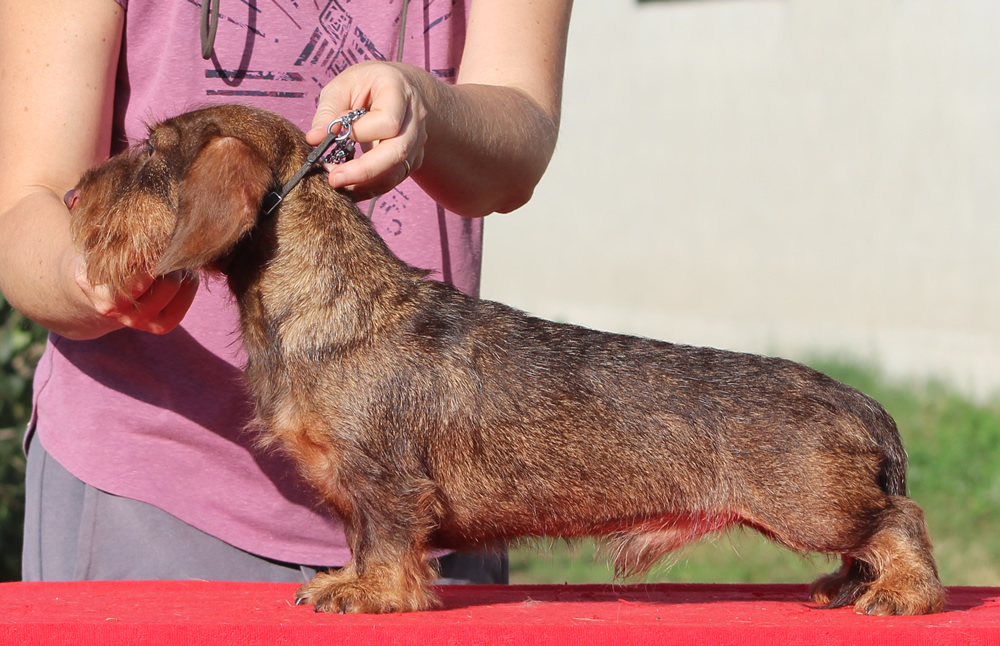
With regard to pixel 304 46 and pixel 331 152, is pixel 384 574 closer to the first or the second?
pixel 331 152

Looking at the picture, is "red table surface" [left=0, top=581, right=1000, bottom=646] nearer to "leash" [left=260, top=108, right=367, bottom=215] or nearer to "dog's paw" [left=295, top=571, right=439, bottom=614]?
"dog's paw" [left=295, top=571, right=439, bottom=614]

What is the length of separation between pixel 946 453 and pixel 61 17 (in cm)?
897

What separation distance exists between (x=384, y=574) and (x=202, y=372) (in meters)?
1.16

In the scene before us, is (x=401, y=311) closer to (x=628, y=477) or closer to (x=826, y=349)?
(x=628, y=477)

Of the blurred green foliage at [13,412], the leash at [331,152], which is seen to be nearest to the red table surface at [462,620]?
the leash at [331,152]

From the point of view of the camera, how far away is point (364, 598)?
2.94 metres

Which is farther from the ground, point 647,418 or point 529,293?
point 647,418

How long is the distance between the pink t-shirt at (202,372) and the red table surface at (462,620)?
1.37 ft

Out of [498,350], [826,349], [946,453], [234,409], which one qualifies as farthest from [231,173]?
[826,349]

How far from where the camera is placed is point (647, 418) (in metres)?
3.13

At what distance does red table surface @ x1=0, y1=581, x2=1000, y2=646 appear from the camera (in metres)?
2.62

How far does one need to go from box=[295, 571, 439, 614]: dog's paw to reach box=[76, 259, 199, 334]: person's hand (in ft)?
2.90

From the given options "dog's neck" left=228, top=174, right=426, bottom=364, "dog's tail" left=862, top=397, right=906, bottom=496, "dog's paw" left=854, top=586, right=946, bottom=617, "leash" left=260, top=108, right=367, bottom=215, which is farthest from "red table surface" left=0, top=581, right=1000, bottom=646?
"leash" left=260, top=108, right=367, bottom=215

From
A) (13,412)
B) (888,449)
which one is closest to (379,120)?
(888,449)
